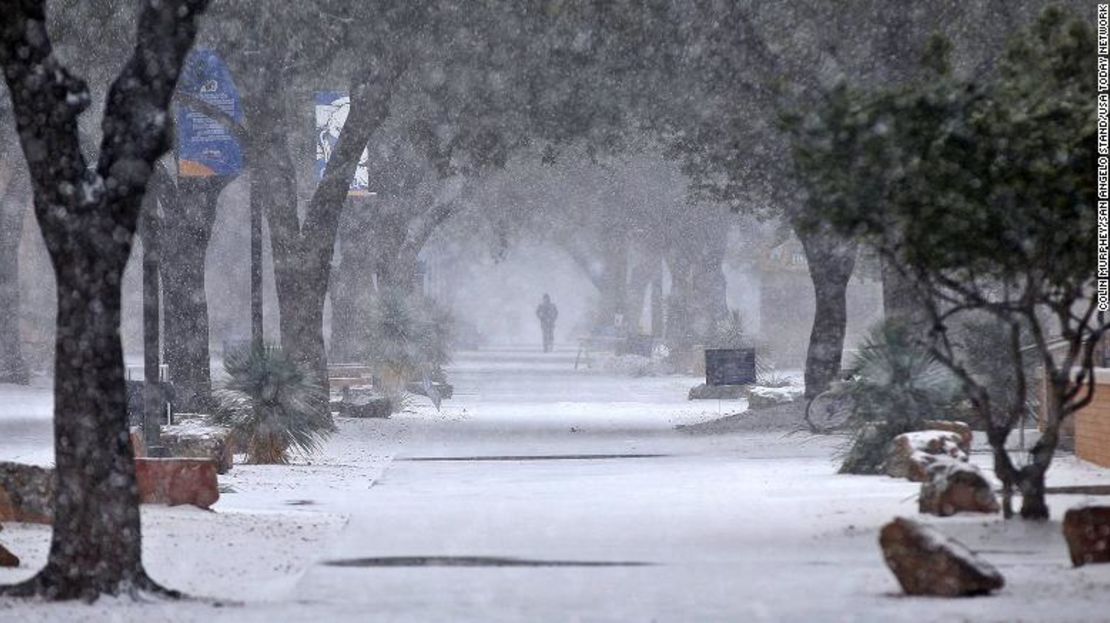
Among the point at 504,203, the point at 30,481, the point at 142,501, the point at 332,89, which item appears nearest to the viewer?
the point at 30,481

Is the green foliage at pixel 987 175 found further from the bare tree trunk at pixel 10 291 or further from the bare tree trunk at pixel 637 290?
the bare tree trunk at pixel 637 290

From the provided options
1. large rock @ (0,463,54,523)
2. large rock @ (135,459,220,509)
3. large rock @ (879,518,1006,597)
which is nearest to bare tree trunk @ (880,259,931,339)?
large rock @ (135,459,220,509)

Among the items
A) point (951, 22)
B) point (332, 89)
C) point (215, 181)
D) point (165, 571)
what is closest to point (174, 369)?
point (215, 181)

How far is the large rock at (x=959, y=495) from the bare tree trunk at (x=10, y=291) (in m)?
36.5

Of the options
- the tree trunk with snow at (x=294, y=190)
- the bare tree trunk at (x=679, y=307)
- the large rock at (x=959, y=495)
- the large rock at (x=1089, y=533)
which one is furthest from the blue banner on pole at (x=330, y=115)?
the bare tree trunk at (x=679, y=307)

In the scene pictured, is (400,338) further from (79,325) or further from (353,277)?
(79,325)

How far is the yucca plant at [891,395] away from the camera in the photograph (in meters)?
20.3

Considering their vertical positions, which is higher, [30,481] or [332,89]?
[332,89]

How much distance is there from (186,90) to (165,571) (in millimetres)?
15821

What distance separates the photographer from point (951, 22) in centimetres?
2542

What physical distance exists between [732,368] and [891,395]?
14365 mm

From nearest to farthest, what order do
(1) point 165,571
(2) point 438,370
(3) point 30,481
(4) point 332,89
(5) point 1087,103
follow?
(1) point 165,571 → (5) point 1087,103 → (3) point 30,481 → (4) point 332,89 → (2) point 438,370

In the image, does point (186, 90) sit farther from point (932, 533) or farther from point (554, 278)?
point (554, 278)

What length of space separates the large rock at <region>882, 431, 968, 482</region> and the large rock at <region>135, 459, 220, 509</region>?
6.23 meters
